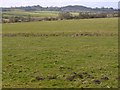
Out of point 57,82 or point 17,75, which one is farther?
point 17,75

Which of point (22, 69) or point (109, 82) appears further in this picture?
point (22, 69)

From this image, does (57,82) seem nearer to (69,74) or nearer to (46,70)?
(69,74)

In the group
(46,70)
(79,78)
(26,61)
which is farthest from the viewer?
(26,61)

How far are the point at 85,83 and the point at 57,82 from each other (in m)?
1.29

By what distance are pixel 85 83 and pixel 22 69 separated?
16.8 feet

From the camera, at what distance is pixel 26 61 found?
20672 millimetres

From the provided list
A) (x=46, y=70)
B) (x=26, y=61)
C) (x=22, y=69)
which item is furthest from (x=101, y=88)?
(x=26, y=61)

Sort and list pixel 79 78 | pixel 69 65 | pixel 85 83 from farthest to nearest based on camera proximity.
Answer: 1. pixel 69 65
2. pixel 79 78
3. pixel 85 83

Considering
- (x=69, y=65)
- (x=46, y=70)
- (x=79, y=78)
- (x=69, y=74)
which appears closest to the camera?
(x=79, y=78)

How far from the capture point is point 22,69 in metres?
17.3

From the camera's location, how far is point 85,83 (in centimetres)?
1340

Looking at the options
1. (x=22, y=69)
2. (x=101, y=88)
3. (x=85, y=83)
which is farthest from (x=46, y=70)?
(x=101, y=88)

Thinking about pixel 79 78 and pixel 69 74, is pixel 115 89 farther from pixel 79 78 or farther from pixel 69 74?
pixel 69 74

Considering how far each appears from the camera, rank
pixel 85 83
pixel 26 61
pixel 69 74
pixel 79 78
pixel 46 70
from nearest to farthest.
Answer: pixel 85 83 < pixel 79 78 < pixel 69 74 < pixel 46 70 < pixel 26 61
